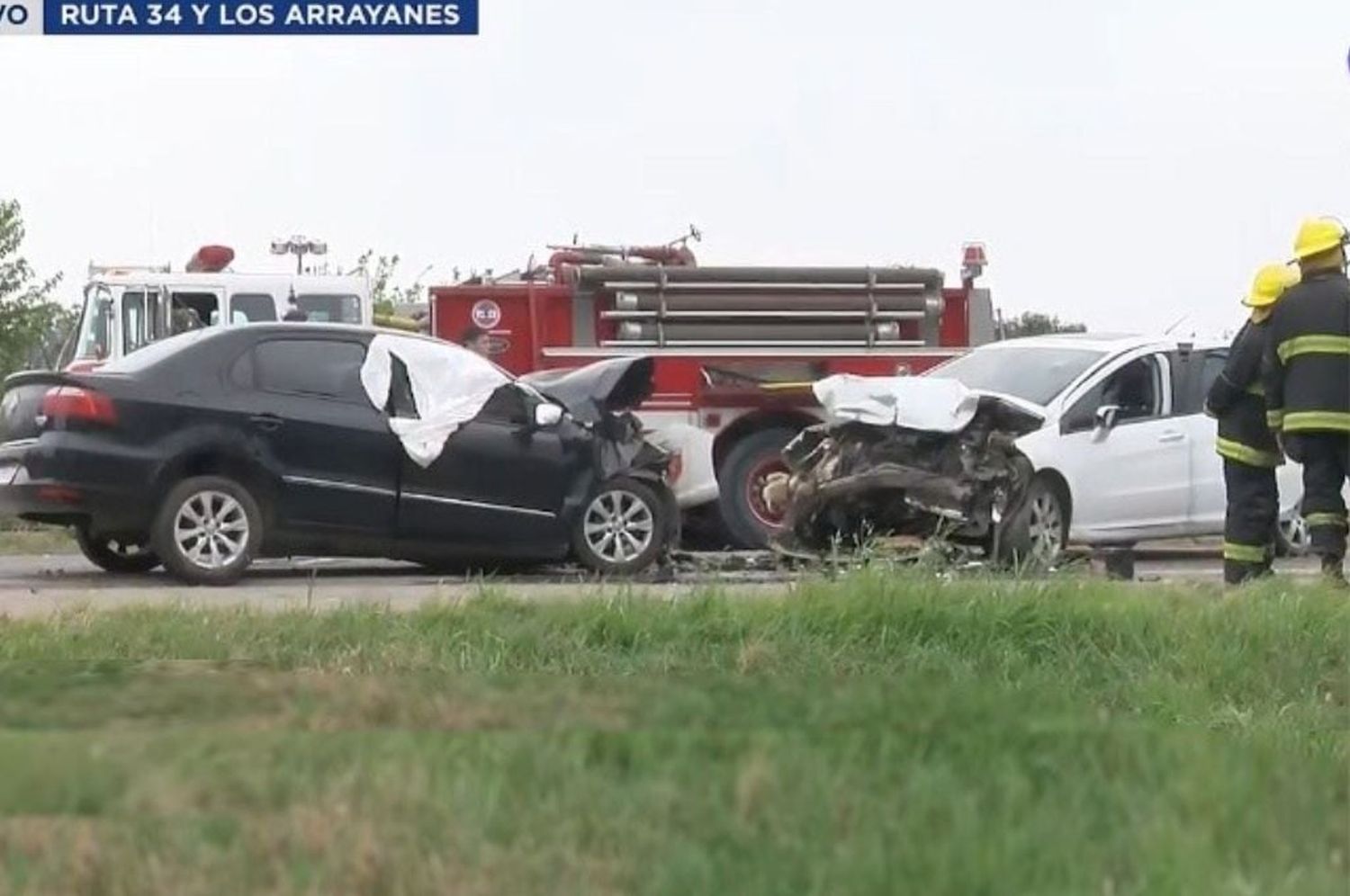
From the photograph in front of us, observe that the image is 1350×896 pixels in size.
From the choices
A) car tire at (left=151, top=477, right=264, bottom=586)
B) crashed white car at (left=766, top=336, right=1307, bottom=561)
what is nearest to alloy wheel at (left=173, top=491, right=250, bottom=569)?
car tire at (left=151, top=477, right=264, bottom=586)


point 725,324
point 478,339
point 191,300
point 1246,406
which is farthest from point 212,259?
point 1246,406

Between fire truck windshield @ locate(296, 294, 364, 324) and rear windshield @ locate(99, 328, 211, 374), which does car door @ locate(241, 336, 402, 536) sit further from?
fire truck windshield @ locate(296, 294, 364, 324)

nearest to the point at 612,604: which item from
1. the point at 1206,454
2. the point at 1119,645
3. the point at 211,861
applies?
the point at 1119,645

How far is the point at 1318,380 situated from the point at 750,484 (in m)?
4.90

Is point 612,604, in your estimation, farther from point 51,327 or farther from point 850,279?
point 51,327

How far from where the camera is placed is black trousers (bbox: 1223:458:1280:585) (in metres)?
9.69

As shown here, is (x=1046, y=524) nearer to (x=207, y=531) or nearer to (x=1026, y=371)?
(x=1026, y=371)

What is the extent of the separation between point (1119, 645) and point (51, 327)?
82.1 ft

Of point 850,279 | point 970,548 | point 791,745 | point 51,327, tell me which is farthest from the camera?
point 51,327

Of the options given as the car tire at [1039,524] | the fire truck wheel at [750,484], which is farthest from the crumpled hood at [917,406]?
the fire truck wheel at [750,484]

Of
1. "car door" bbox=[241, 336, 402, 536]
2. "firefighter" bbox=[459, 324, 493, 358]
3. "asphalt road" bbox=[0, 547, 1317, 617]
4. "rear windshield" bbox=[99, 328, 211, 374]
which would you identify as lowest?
"asphalt road" bbox=[0, 547, 1317, 617]

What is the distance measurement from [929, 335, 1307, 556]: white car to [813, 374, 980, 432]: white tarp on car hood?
2.85 feet

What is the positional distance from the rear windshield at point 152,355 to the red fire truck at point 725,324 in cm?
406

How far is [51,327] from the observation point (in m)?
29.0
